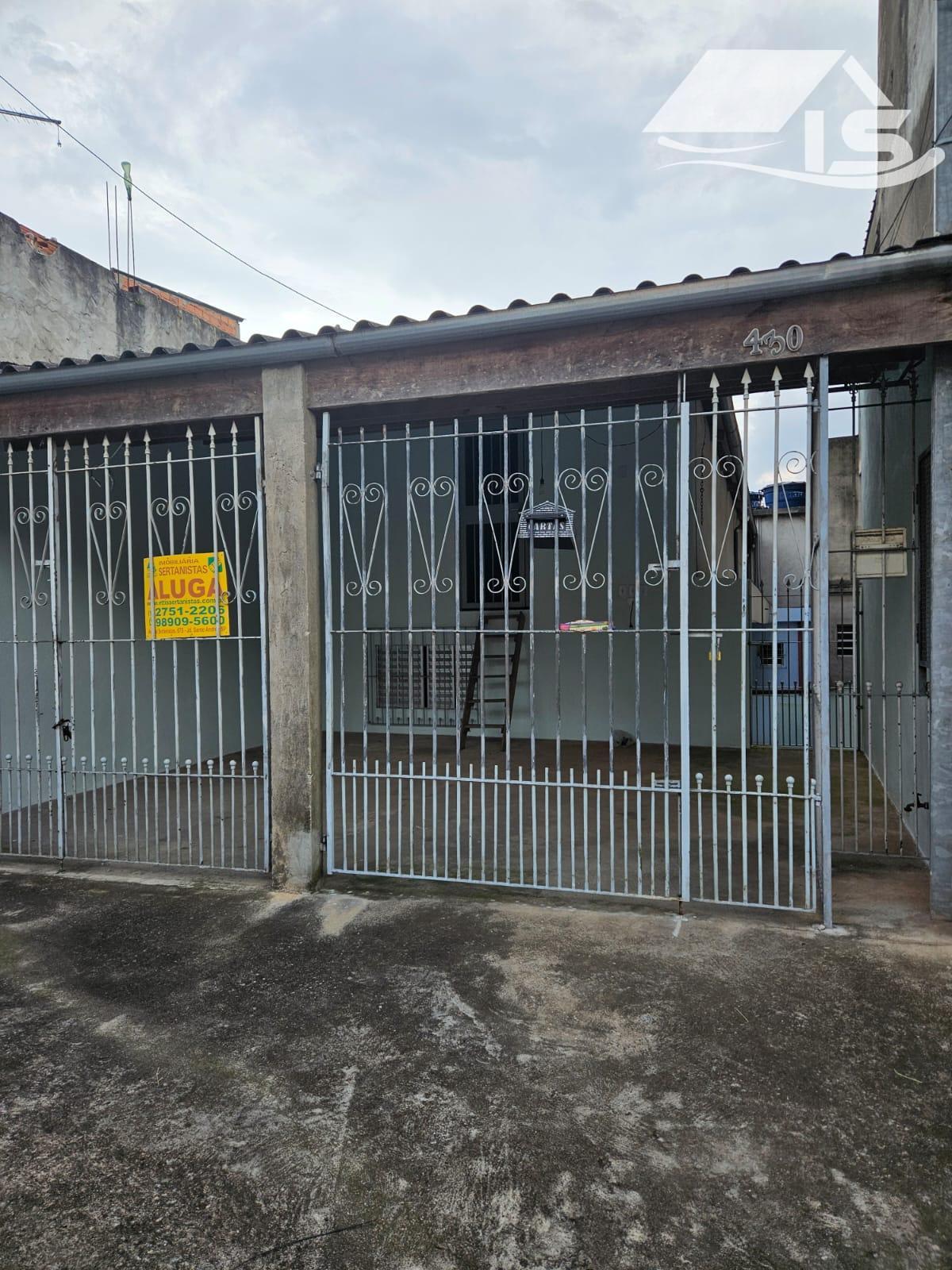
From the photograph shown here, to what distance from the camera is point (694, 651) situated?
824cm

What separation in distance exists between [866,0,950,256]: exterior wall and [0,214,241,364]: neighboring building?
510 centimetres

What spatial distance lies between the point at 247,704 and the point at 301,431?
16.4 feet

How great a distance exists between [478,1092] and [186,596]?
3.20 m

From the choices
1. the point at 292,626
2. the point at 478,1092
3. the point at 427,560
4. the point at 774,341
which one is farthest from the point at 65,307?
the point at 478,1092

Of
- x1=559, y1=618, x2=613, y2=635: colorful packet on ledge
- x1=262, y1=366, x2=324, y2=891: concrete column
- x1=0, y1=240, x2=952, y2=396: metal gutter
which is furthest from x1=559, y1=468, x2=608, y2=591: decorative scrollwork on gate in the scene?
x1=262, y1=366, x2=324, y2=891: concrete column

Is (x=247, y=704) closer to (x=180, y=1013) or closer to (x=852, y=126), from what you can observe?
(x=180, y=1013)

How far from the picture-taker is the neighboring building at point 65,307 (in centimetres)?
693

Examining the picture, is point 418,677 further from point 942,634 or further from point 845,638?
point 942,634

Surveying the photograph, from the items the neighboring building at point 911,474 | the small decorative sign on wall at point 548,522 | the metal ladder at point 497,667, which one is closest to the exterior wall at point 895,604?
the neighboring building at point 911,474

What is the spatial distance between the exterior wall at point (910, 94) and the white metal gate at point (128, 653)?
3.97 metres

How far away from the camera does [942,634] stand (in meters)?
3.40

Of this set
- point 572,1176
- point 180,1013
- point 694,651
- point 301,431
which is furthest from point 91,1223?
point 694,651

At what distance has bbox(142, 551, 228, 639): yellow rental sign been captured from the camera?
4.34 meters

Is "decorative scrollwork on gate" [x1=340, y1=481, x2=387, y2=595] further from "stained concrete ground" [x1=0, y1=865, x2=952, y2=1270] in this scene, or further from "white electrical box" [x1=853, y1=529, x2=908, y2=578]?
"white electrical box" [x1=853, y1=529, x2=908, y2=578]
